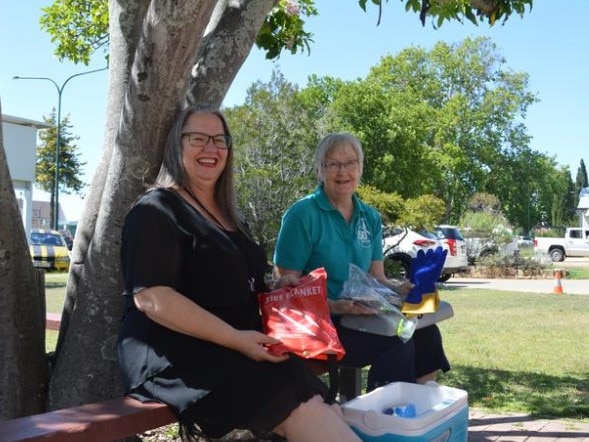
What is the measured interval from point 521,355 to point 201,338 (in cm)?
611

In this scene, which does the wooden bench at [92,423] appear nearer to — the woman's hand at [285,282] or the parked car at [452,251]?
the woman's hand at [285,282]

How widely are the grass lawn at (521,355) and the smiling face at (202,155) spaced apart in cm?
344

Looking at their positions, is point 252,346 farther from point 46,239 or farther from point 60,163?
point 60,163

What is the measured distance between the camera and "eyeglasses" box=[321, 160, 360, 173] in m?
3.96

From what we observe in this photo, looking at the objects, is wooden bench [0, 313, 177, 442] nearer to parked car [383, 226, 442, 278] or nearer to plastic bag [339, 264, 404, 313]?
plastic bag [339, 264, 404, 313]

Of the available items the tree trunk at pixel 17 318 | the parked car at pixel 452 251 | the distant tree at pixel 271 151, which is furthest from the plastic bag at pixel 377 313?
the parked car at pixel 452 251

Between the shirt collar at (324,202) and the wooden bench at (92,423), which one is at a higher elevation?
the shirt collar at (324,202)

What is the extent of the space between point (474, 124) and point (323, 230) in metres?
50.6

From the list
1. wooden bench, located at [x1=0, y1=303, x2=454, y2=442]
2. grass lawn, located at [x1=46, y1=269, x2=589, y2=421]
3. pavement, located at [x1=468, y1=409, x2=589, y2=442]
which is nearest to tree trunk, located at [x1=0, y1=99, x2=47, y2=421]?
wooden bench, located at [x1=0, y1=303, x2=454, y2=442]

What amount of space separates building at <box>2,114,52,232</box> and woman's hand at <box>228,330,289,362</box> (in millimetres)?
24186

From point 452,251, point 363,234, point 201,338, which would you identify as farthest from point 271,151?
point 201,338

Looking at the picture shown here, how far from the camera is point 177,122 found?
300 centimetres

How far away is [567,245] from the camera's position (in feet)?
126

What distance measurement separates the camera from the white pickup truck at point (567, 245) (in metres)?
37.2
